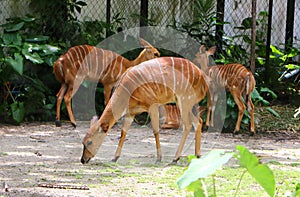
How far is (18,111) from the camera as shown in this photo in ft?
23.7

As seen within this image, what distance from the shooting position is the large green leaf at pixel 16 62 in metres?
7.05

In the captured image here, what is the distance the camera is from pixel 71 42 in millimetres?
8312

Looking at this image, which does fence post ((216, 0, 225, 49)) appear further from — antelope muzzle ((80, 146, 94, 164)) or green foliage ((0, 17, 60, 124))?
antelope muzzle ((80, 146, 94, 164))

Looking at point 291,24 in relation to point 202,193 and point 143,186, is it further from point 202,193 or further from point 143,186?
point 202,193

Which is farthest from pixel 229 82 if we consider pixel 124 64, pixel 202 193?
pixel 202 193

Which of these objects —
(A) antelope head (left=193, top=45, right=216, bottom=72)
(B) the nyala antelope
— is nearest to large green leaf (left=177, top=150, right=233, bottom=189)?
(B) the nyala antelope

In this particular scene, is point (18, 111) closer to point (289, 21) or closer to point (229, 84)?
point (229, 84)

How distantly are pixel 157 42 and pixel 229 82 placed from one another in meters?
1.64

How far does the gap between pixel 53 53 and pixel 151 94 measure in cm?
283

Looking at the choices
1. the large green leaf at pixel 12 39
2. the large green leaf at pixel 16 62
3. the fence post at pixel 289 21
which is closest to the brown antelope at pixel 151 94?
the large green leaf at pixel 16 62

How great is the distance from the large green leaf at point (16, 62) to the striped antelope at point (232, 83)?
2100mm

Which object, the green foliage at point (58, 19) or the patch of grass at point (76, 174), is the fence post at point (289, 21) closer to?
the green foliage at point (58, 19)

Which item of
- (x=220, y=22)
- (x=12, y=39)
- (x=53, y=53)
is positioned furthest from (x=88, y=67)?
(x=220, y=22)

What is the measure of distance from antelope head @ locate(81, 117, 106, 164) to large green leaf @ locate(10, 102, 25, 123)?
231 cm
